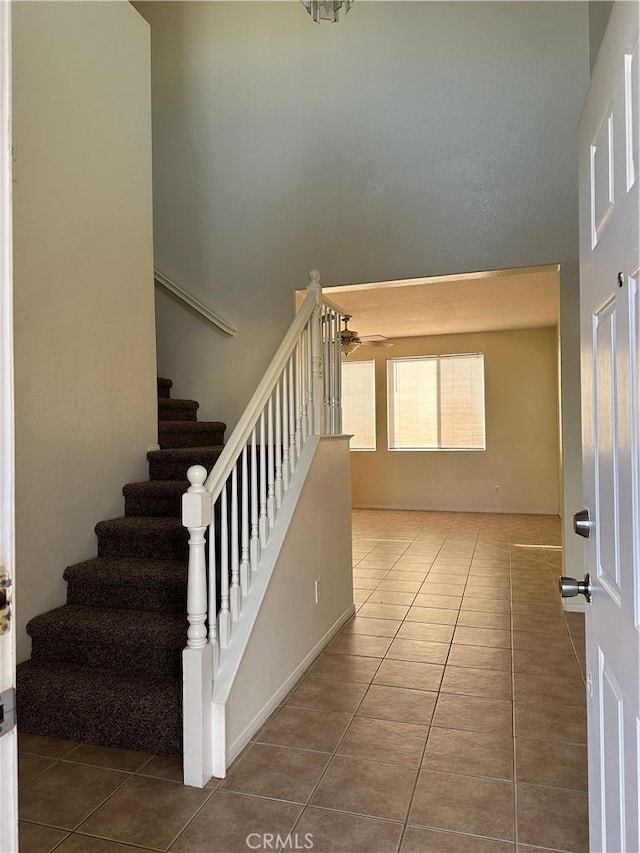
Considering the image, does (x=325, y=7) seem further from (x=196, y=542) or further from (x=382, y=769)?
(x=382, y=769)

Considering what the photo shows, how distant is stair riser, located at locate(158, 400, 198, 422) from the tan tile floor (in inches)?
81.6

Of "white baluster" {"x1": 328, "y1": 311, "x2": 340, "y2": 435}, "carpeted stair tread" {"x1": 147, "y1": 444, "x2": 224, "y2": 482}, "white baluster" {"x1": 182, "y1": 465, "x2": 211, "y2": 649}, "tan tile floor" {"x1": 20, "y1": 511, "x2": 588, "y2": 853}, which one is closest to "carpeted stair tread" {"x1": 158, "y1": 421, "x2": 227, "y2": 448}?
"carpeted stair tread" {"x1": 147, "y1": 444, "x2": 224, "y2": 482}

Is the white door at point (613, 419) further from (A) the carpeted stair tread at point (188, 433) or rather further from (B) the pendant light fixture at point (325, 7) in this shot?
(A) the carpeted stair tread at point (188, 433)

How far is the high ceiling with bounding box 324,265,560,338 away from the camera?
5428 millimetres

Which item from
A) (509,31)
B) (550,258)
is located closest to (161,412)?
(550,258)

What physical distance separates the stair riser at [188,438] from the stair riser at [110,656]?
1605 mm

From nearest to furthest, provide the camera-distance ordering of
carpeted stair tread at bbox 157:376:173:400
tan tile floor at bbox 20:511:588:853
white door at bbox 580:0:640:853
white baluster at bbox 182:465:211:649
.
→ white door at bbox 580:0:640:853
tan tile floor at bbox 20:511:588:853
white baluster at bbox 182:465:211:649
carpeted stair tread at bbox 157:376:173:400

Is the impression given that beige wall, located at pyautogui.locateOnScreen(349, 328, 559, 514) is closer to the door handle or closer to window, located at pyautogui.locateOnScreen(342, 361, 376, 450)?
window, located at pyautogui.locateOnScreen(342, 361, 376, 450)

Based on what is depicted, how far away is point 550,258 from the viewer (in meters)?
4.23

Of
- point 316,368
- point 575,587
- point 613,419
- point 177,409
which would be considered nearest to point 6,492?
point 613,419

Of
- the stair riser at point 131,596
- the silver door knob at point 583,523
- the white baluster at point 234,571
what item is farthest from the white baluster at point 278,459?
the silver door knob at point 583,523

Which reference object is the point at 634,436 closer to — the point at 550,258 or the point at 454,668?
the point at 454,668

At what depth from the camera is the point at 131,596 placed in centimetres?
276

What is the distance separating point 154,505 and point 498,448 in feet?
21.5
